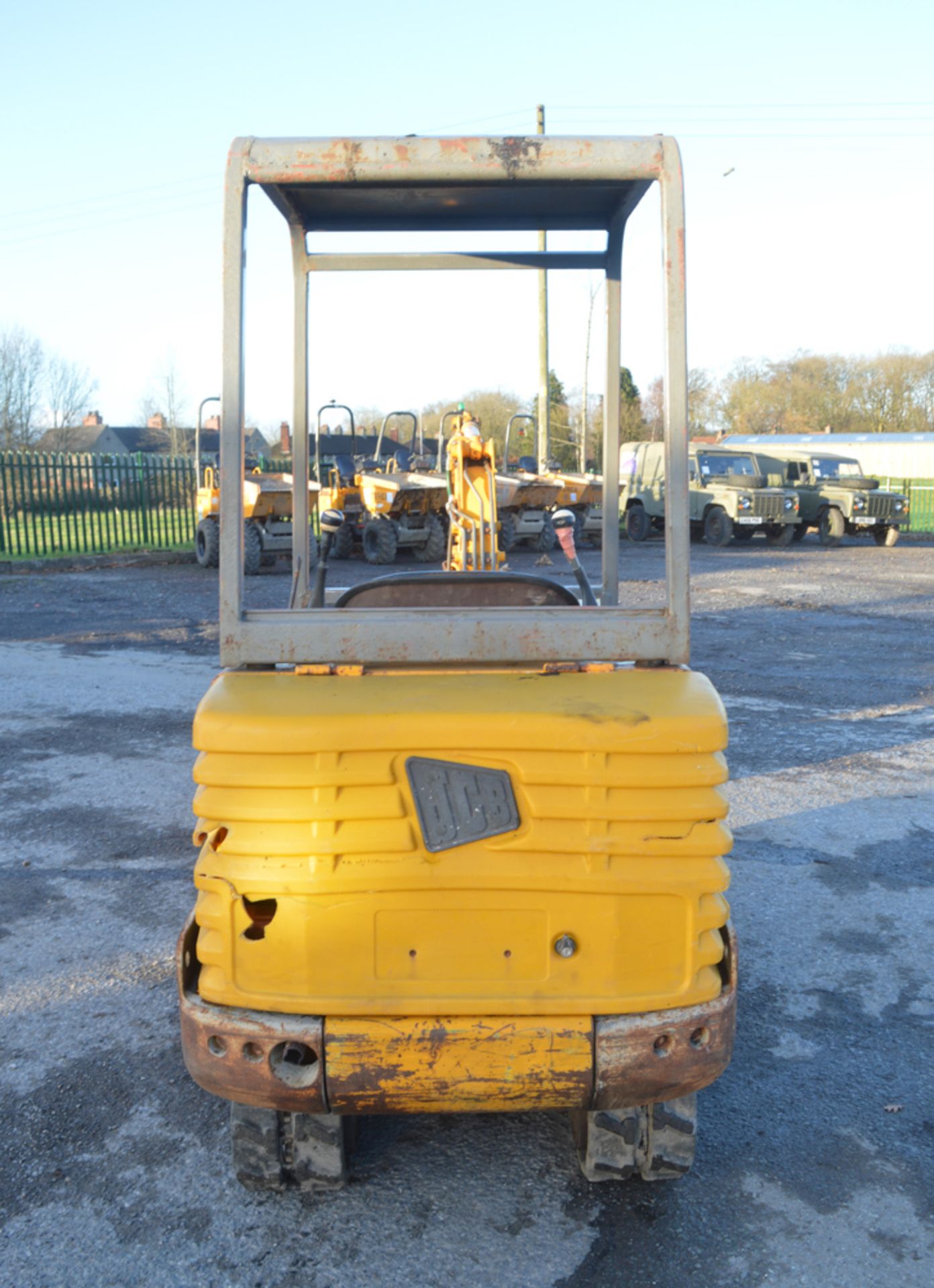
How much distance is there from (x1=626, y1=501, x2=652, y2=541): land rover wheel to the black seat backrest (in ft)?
71.6

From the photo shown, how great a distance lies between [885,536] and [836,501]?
1834 millimetres

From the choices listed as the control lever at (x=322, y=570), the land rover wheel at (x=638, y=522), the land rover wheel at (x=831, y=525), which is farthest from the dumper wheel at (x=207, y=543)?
the control lever at (x=322, y=570)

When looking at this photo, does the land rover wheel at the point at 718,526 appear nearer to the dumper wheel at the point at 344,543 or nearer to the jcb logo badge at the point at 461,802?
the dumper wheel at the point at 344,543

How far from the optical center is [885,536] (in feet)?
Answer: 84.7

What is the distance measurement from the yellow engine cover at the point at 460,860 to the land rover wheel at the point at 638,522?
22.6 metres

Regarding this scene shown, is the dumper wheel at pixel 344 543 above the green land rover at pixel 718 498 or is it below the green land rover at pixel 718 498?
below

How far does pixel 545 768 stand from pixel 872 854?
3.36 m

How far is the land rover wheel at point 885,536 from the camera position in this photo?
25.1 metres

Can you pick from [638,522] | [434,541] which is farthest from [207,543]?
[638,522]

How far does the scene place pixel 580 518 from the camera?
2258 cm

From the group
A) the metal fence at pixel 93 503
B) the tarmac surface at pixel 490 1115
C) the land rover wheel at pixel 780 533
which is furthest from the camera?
the land rover wheel at pixel 780 533

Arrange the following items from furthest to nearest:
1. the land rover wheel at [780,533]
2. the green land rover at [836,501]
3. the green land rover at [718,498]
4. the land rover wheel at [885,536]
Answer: the land rover wheel at [885,536] < the green land rover at [836,501] < the land rover wheel at [780,533] < the green land rover at [718,498]

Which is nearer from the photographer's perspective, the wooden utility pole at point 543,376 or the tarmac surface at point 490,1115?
the tarmac surface at point 490,1115

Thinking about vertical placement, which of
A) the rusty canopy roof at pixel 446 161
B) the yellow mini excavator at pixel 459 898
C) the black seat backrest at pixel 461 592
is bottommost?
the yellow mini excavator at pixel 459 898
